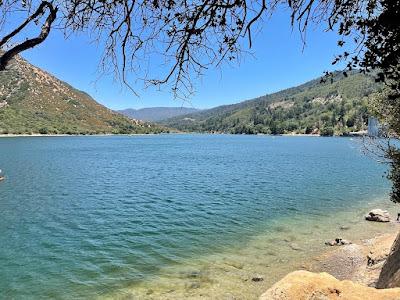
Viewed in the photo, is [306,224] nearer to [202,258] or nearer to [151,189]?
[202,258]

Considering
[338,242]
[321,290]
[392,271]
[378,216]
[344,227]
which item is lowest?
[344,227]

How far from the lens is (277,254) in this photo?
911 inches

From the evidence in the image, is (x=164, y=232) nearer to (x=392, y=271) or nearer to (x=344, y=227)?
(x=344, y=227)

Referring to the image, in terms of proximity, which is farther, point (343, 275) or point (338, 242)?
point (338, 242)

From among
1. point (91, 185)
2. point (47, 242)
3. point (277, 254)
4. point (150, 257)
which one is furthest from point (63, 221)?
point (91, 185)

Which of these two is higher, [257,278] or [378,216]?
[378,216]

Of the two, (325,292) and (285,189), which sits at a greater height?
(325,292)

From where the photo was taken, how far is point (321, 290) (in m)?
7.90

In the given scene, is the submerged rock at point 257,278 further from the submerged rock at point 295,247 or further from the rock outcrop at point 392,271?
the rock outcrop at point 392,271

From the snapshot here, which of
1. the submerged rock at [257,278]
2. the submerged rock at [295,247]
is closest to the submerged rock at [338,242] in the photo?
the submerged rock at [295,247]

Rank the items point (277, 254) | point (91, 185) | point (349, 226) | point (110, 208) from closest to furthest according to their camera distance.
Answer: point (277, 254) < point (349, 226) < point (110, 208) < point (91, 185)

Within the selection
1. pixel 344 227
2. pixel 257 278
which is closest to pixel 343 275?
pixel 257 278

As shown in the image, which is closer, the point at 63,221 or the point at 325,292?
the point at 325,292

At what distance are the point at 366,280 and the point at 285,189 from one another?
32.2 meters
